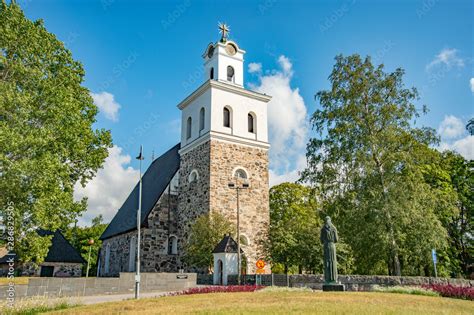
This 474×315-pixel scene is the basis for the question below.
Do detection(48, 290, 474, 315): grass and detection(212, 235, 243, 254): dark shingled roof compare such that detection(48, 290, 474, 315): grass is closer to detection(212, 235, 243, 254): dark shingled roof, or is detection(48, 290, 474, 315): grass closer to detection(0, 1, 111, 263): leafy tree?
detection(0, 1, 111, 263): leafy tree

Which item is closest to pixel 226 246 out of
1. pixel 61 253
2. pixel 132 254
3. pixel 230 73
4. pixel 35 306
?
pixel 35 306

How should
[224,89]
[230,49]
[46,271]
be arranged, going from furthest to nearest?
[46,271], [230,49], [224,89]

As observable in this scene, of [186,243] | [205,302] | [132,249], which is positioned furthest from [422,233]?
[132,249]

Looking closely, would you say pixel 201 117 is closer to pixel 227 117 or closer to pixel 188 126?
pixel 227 117

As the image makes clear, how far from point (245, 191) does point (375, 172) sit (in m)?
8.97

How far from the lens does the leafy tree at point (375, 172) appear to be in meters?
19.6

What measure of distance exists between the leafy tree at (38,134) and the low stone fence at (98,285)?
3.13m

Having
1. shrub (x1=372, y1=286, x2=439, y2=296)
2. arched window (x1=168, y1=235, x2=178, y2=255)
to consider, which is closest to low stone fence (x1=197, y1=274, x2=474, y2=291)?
shrub (x1=372, y1=286, x2=439, y2=296)

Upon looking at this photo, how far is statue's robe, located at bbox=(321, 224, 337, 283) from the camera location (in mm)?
14805

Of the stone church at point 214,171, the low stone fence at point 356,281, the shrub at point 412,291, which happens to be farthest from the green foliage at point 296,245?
the shrub at point 412,291

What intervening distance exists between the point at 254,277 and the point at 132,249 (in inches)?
527

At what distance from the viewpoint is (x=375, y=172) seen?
2138 cm

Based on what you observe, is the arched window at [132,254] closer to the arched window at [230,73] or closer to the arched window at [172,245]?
the arched window at [172,245]

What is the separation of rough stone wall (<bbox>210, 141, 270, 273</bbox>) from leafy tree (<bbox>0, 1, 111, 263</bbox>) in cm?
996
